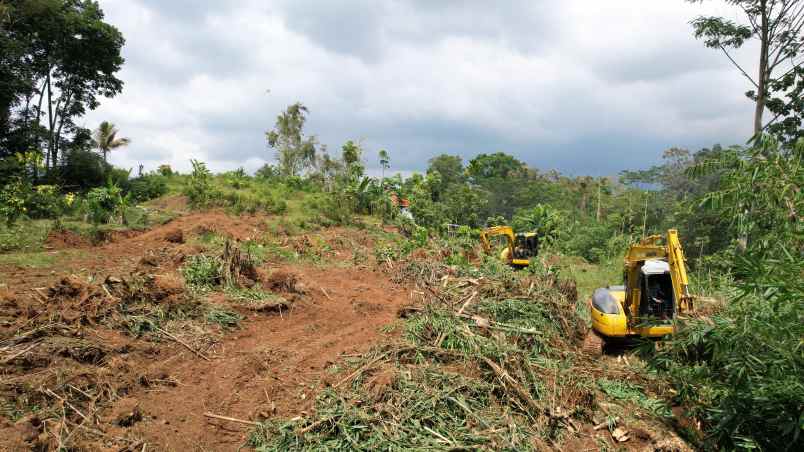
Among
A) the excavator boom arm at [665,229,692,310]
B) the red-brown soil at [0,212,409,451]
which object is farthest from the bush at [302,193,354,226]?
the excavator boom arm at [665,229,692,310]

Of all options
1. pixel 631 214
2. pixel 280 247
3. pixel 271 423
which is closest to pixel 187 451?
pixel 271 423

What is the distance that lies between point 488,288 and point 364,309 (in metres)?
2.00

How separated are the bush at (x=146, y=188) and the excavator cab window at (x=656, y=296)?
1654 cm

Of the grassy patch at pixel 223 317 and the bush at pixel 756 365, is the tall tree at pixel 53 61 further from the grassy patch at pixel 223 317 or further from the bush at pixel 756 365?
the bush at pixel 756 365

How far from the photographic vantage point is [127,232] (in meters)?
12.9

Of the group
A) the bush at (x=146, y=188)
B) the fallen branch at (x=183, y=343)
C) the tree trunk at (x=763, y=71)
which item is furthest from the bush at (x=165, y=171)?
the tree trunk at (x=763, y=71)

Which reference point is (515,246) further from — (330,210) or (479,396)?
(479,396)

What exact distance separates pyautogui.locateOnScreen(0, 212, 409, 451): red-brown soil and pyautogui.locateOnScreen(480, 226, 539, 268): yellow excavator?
513 cm

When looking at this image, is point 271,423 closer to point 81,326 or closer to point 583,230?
point 81,326

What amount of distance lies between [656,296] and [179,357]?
240 inches

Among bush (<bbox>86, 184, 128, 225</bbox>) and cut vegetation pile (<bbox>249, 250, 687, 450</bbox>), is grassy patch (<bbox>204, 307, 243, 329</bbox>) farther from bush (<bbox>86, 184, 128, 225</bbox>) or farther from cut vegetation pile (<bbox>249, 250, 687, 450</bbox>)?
bush (<bbox>86, 184, 128, 225</bbox>)

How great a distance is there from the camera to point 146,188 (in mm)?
18703

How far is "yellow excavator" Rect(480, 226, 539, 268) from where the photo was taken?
13172 millimetres

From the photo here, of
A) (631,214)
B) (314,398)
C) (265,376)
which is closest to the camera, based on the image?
(314,398)
